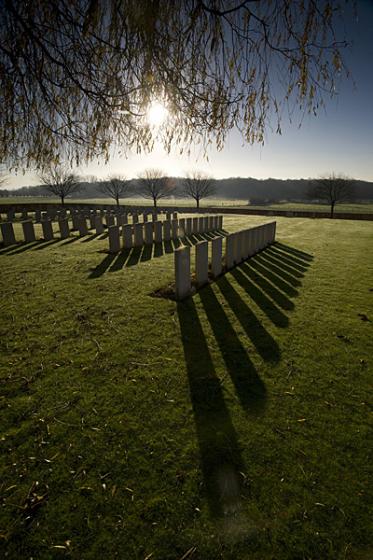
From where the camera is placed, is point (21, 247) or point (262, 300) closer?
point (262, 300)

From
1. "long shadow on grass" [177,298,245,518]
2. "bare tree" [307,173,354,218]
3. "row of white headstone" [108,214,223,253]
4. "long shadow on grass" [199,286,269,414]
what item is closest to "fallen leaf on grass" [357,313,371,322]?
"long shadow on grass" [199,286,269,414]

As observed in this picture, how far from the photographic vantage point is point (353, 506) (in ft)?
5.29

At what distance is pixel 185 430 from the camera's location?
217 centimetres

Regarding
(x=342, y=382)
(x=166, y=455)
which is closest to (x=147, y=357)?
(x=166, y=455)

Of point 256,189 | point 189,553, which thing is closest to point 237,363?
point 189,553

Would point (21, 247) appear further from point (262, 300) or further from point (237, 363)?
point (237, 363)

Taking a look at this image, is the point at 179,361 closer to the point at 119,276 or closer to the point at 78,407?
the point at 78,407

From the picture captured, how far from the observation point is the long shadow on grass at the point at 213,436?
1.68 metres

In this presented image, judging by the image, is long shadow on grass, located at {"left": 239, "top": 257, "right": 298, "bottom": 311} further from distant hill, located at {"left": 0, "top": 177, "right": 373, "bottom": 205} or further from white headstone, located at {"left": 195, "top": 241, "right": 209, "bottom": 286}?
distant hill, located at {"left": 0, "top": 177, "right": 373, "bottom": 205}

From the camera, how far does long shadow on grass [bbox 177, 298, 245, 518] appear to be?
1.68 metres

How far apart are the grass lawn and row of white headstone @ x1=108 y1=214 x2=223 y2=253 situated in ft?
14.0

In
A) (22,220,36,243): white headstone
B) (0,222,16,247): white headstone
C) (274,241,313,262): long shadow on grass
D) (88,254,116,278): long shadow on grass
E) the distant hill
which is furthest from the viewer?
the distant hill

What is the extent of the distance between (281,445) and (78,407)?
1757mm

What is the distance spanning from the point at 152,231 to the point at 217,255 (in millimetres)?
4495
